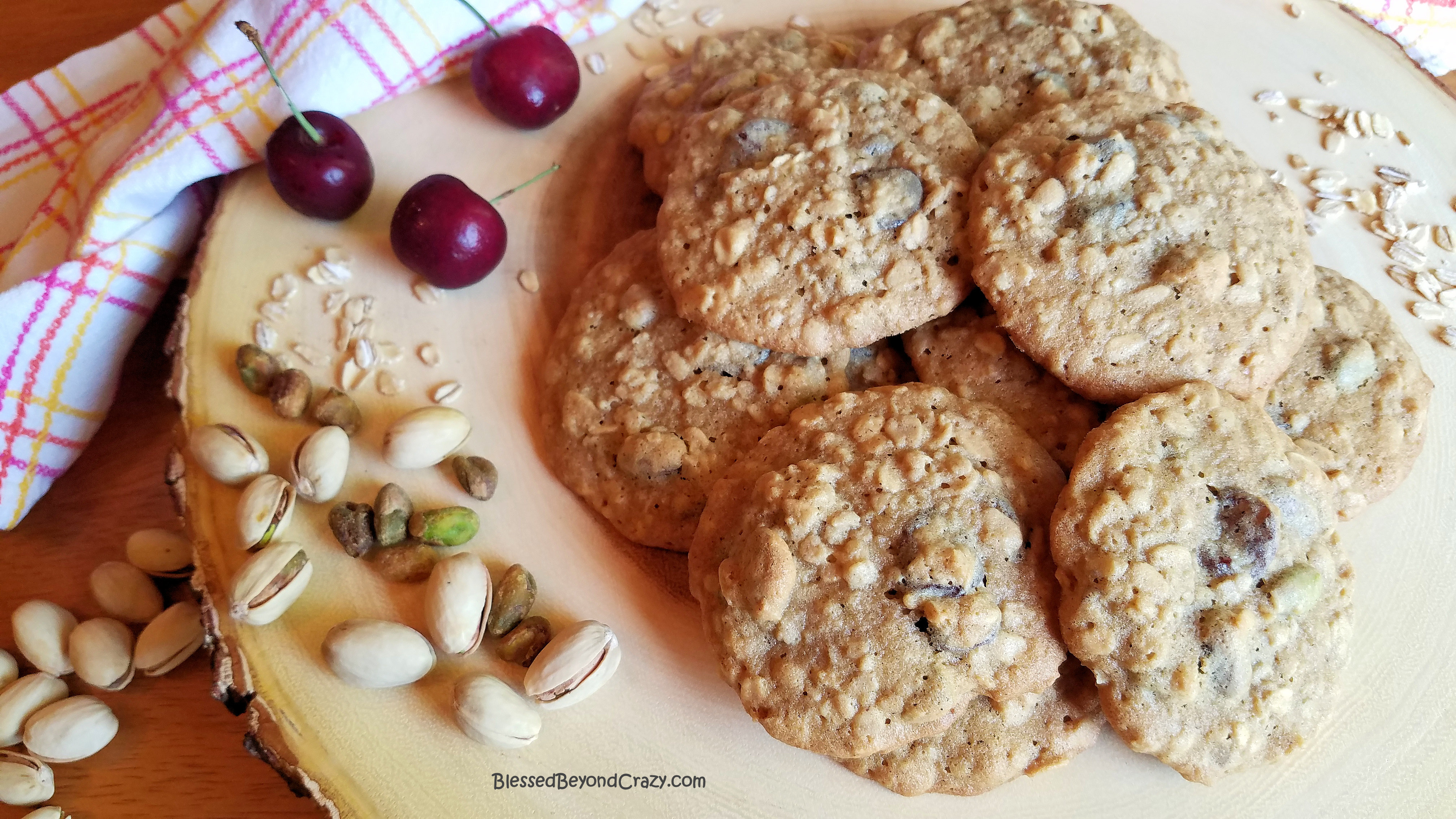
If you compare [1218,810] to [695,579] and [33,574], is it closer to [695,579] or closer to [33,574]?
[695,579]

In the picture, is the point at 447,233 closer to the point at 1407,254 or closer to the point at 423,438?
the point at 423,438

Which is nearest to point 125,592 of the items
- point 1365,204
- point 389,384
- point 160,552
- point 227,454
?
point 160,552

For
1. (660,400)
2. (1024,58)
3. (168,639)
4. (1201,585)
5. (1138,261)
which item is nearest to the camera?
(1201,585)

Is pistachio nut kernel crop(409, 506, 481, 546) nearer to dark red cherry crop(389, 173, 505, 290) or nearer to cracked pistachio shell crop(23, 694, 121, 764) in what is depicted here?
dark red cherry crop(389, 173, 505, 290)

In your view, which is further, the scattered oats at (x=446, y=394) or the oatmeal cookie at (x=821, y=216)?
the scattered oats at (x=446, y=394)

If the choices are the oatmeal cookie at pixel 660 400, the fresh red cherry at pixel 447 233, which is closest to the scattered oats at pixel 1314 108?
the oatmeal cookie at pixel 660 400

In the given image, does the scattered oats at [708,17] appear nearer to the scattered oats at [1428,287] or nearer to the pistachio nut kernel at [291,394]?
the pistachio nut kernel at [291,394]

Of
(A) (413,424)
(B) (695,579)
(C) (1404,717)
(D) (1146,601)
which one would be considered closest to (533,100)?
(A) (413,424)
